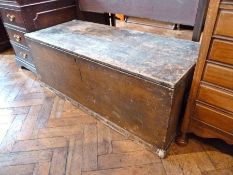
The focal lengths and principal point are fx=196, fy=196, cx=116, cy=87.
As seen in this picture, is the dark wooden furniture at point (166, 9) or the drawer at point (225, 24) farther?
the dark wooden furniture at point (166, 9)

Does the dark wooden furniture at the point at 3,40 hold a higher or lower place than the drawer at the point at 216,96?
lower

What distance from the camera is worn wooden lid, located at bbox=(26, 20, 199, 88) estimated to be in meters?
1.01

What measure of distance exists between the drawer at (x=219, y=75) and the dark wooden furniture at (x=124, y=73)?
0.10 metres

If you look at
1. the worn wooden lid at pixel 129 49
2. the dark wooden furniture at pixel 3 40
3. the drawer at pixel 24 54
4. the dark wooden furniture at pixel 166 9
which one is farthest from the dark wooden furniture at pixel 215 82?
the dark wooden furniture at pixel 3 40

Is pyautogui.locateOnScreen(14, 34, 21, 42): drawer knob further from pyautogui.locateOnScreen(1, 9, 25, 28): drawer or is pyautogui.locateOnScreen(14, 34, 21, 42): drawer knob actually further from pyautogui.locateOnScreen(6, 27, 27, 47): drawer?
pyautogui.locateOnScreen(1, 9, 25, 28): drawer

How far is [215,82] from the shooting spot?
94 cm

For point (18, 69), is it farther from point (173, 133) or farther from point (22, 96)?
point (173, 133)

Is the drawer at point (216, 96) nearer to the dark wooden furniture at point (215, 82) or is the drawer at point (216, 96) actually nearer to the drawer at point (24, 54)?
the dark wooden furniture at point (215, 82)

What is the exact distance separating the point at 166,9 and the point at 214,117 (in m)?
0.88

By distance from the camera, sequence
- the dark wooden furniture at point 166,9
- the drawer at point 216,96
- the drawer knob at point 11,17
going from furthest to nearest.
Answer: the drawer knob at point 11,17 → the dark wooden furniture at point 166,9 → the drawer at point 216,96

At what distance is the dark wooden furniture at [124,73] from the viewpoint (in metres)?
1.01

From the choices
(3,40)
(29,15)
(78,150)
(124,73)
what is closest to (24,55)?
(29,15)

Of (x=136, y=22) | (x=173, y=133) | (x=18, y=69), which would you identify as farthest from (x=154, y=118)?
(x=136, y=22)

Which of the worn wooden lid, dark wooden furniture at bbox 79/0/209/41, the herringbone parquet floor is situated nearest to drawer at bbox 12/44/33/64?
the worn wooden lid
